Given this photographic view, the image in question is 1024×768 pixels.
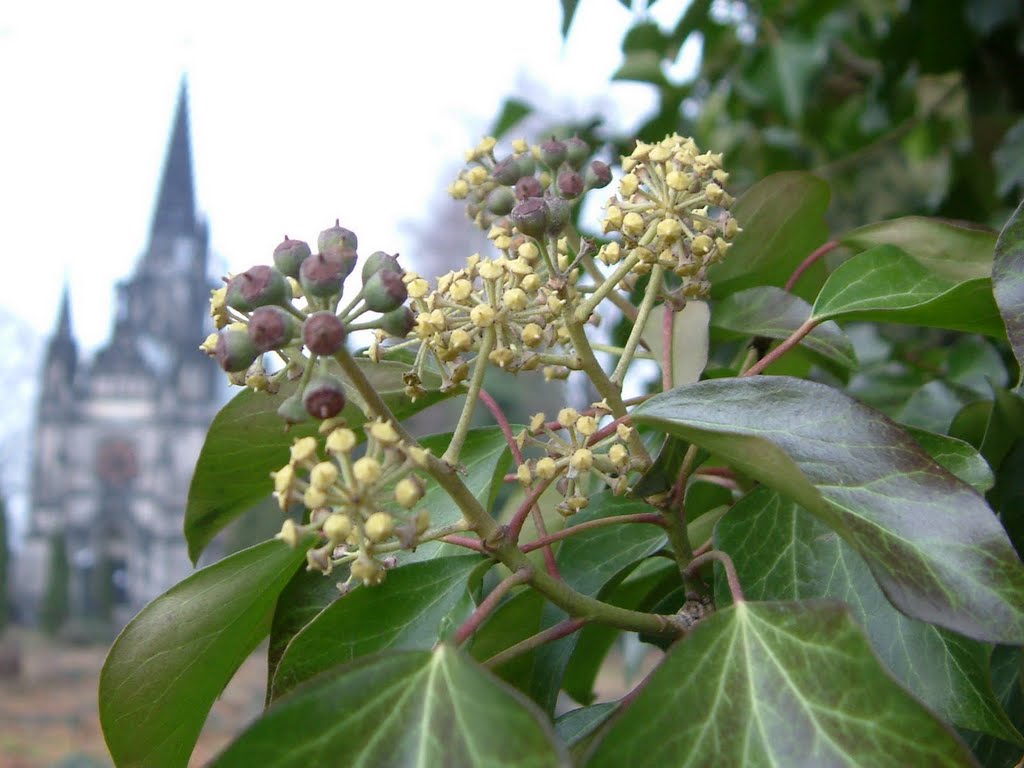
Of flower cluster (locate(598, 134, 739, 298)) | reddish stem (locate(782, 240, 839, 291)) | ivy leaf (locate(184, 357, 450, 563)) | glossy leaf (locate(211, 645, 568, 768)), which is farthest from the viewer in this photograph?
reddish stem (locate(782, 240, 839, 291))

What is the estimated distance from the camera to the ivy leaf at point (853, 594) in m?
0.54

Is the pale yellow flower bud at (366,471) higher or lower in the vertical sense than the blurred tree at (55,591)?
higher

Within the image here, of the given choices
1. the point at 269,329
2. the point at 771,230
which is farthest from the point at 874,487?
the point at 771,230

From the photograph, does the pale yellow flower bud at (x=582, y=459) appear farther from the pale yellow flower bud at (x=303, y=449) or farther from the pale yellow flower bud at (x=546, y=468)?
the pale yellow flower bud at (x=303, y=449)

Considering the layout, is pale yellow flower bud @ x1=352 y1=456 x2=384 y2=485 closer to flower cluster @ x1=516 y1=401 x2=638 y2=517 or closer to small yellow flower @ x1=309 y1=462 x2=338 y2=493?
small yellow flower @ x1=309 y1=462 x2=338 y2=493

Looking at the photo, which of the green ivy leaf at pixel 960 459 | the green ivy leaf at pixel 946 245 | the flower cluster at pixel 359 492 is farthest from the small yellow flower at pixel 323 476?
the green ivy leaf at pixel 946 245

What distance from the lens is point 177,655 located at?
652mm

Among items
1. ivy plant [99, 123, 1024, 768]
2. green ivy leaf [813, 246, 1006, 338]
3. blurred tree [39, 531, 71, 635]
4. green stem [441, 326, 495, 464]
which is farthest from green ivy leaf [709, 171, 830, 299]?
blurred tree [39, 531, 71, 635]

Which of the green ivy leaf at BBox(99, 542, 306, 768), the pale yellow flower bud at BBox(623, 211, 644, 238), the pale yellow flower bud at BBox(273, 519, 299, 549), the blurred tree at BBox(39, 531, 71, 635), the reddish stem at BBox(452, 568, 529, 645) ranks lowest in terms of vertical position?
the blurred tree at BBox(39, 531, 71, 635)

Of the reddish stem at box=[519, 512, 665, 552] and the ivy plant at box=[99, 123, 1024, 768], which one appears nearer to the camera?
the ivy plant at box=[99, 123, 1024, 768]

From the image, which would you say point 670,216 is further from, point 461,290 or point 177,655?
point 177,655

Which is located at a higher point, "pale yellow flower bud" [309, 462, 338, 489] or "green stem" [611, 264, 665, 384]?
"green stem" [611, 264, 665, 384]

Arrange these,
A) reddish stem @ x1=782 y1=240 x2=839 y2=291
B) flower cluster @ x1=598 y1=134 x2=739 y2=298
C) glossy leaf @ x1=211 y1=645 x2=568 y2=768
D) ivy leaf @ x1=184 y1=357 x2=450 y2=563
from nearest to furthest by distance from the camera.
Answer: glossy leaf @ x1=211 y1=645 x2=568 y2=768
flower cluster @ x1=598 y1=134 x2=739 y2=298
ivy leaf @ x1=184 y1=357 x2=450 y2=563
reddish stem @ x1=782 y1=240 x2=839 y2=291

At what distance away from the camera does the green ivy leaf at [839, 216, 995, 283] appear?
0.74 meters
